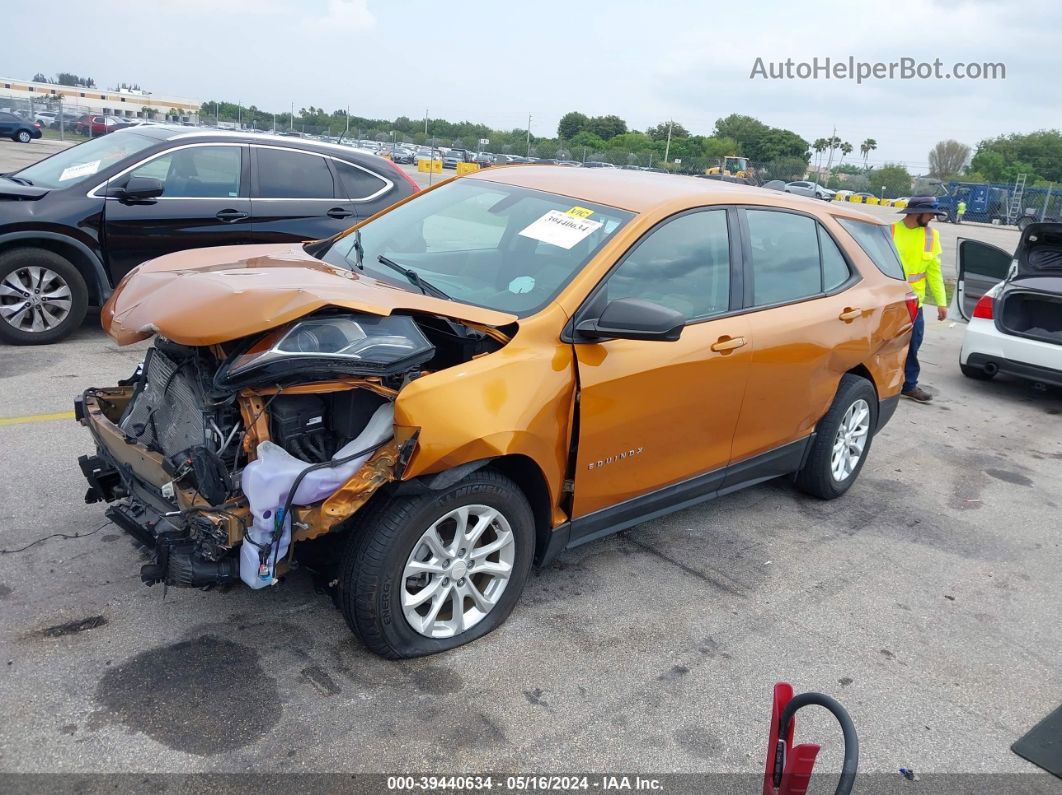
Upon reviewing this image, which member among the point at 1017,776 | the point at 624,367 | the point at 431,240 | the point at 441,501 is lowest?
the point at 1017,776

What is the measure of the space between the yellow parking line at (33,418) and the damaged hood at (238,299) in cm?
194

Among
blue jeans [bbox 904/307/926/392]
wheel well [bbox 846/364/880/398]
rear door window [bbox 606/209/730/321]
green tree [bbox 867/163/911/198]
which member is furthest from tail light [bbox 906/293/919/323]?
green tree [bbox 867/163/911/198]

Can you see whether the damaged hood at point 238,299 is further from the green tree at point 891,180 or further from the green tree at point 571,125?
the green tree at point 571,125

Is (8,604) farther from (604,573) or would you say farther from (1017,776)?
(1017,776)

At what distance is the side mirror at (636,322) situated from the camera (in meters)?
3.29

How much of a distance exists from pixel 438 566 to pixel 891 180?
2351 inches

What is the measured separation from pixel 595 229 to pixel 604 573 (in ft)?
5.23

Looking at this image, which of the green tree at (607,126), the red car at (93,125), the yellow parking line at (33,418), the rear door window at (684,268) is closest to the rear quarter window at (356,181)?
the yellow parking line at (33,418)

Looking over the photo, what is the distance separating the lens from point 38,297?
22.0 ft

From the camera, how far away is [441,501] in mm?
3031

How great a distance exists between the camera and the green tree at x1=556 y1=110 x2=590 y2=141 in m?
99.2

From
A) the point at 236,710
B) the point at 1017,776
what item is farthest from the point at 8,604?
the point at 1017,776

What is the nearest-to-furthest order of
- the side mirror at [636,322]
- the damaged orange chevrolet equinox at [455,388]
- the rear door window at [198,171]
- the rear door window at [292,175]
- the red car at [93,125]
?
the damaged orange chevrolet equinox at [455,388]
the side mirror at [636,322]
the rear door window at [198,171]
the rear door window at [292,175]
the red car at [93,125]

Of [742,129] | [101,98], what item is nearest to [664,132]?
[742,129]
